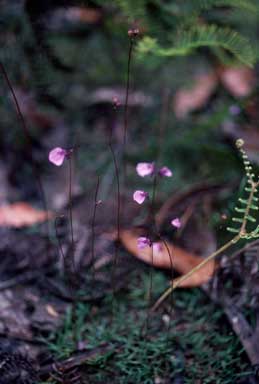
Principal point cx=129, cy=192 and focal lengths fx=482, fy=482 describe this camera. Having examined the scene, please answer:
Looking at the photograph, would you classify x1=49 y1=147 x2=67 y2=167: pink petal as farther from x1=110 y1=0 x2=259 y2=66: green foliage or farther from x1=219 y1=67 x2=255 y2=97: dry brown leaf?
x1=219 y1=67 x2=255 y2=97: dry brown leaf

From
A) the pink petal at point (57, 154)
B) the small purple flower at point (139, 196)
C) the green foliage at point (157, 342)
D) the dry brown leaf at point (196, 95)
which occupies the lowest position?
the green foliage at point (157, 342)

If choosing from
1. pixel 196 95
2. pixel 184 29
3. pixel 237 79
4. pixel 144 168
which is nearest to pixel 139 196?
pixel 144 168

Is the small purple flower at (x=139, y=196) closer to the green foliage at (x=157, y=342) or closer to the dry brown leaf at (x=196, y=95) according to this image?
the green foliage at (x=157, y=342)

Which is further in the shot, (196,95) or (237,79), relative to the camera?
(237,79)

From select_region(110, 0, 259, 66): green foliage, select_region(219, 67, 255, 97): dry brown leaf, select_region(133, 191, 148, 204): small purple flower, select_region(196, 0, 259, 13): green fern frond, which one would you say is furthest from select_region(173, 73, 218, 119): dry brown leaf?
select_region(133, 191, 148, 204): small purple flower

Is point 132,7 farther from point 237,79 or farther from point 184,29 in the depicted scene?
point 237,79

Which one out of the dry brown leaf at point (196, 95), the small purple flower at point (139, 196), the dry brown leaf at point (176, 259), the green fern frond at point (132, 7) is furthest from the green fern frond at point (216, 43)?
Result: the dry brown leaf at point (196, 95)
